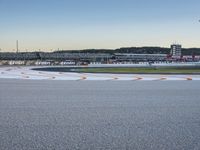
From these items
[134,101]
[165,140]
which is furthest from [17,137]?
[134,101]

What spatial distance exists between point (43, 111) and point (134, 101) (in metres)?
3.18

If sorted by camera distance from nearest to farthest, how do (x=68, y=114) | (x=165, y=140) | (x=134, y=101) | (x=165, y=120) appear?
1. (x=165, y=140)
2. (x=165, y=120)
3. (x=68, y=114)
4. (x=134, y=101)

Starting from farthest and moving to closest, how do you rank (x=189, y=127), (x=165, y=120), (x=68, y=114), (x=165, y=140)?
(x=68, y=114) → (x=165, y=120) → (x=189, y=127) → (x=165, y=140)

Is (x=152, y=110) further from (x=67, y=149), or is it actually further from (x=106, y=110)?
(x=67, y=149)

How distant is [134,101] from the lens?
11406 mm

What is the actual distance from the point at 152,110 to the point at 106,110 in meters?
1.11

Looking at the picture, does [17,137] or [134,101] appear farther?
[134,101]

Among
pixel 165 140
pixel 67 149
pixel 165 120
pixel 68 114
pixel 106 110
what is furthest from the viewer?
pixel 106 110

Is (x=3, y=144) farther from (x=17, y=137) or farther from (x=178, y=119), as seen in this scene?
(x=178, y=119)

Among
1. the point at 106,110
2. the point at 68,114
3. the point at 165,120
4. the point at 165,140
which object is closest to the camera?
the point at 165,140

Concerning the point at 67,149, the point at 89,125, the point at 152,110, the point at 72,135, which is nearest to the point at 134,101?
the point at 152,110

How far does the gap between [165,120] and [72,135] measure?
7.72 ft

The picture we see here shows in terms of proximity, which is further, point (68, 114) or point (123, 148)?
point (68, 114)

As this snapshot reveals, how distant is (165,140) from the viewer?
6.32m
